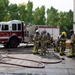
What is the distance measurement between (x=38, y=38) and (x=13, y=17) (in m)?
43.1

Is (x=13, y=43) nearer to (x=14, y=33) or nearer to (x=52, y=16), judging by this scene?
(x=14, y=33)

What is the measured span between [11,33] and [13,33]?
0.16 metres

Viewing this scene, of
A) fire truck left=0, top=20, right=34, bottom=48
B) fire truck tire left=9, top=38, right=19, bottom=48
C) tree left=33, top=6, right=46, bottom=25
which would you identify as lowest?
fire truck tire left=9, top=38, right=19, bottom=48

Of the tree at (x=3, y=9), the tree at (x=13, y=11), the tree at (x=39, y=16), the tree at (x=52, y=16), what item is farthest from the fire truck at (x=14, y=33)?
the tree at (x=52, y=16)

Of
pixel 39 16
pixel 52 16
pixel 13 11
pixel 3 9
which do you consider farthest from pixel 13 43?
pixel 52 16

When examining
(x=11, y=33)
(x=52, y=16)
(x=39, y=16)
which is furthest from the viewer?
(x=52, y=16)

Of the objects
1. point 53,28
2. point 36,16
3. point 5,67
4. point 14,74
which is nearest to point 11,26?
point 53,28

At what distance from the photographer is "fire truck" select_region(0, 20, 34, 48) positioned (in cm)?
2295

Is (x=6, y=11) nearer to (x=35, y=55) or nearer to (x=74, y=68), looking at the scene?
(x=35, y=55)

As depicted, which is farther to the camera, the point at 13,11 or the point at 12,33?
the point at 13,11

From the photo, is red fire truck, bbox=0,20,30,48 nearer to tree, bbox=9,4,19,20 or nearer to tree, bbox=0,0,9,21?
tree, bbox=0,0,9,21

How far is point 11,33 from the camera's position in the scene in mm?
23109

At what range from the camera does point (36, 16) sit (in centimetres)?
6500

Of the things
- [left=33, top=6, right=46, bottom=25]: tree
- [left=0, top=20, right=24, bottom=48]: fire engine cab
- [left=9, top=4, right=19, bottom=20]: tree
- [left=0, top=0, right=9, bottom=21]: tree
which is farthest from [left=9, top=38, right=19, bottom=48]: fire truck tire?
[left=33, top=6, right=46, bottom=25]: tree
